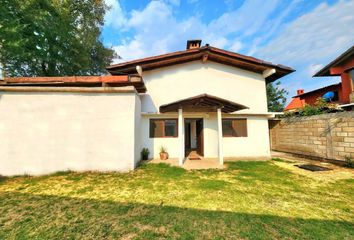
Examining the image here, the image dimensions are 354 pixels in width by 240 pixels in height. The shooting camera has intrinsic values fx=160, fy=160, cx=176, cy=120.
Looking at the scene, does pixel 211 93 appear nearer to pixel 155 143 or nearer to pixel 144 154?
pixel 155 143

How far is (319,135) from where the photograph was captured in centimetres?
860

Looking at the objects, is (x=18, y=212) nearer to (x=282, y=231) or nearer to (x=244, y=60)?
(x=282, y=231)

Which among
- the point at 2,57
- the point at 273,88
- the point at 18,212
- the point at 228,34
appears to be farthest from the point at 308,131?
the point at 2,57

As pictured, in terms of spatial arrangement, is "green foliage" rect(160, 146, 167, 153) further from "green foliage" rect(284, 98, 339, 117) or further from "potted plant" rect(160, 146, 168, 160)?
"green foliage" rect(284, 98, 339, 117)

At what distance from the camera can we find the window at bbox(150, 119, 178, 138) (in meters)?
9.59

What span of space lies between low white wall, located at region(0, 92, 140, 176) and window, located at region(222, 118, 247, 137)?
230 inches

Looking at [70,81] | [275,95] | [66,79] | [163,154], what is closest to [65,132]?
[70,81]

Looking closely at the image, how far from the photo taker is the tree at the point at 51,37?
36.3 ft

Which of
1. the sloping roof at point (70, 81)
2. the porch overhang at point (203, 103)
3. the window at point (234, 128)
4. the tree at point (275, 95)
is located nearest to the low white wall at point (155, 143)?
the porch overhang at point (203, 103)

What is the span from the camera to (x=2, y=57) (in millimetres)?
13273

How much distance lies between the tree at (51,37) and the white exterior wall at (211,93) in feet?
31.9

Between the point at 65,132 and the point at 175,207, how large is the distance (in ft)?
17.9

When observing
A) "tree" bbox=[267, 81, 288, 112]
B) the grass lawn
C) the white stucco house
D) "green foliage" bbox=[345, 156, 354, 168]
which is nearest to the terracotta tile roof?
the white stucco house

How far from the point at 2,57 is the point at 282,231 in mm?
20648
